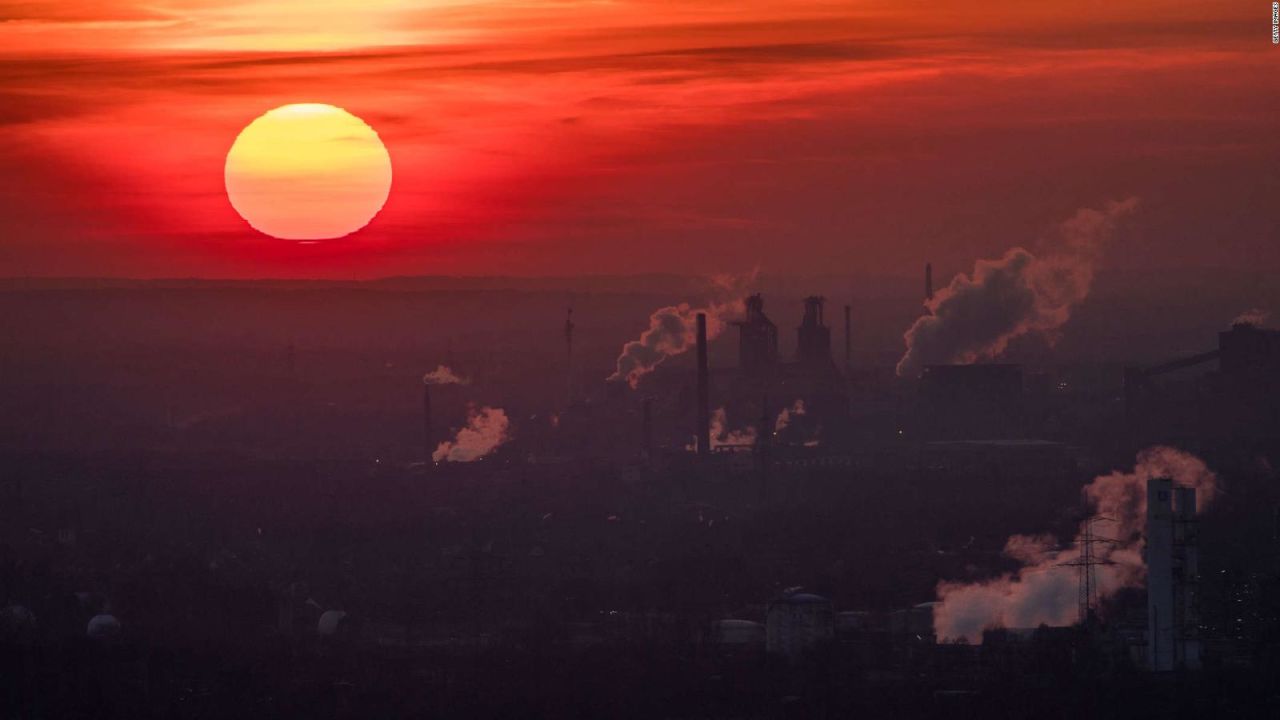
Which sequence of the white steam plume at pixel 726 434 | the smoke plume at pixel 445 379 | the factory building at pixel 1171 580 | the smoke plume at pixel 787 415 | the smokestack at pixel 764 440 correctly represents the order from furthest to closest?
1. the smoke plume at pixel 445 379
2. the white steam plume at pixel 726 434
3. the smoke plume at pixel 787 415
4. the smokestack at pixel 764 440
5. the factory building at pixel 1171 580

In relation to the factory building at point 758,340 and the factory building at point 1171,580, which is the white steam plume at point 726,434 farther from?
the factory building at point 1171,580

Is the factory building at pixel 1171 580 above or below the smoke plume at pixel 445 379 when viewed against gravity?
below

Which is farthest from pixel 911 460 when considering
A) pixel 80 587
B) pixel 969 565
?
pixel 80 587

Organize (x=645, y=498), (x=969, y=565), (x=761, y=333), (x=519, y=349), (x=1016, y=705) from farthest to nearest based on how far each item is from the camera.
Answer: (x=519, y=349) < (x=761, y=333) < (x=645, y=498) < (x=969, y=565) < (x=1016, y=705)

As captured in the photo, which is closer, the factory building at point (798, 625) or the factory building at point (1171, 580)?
the factory building at point (1171, 580)

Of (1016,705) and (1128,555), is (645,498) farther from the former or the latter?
(1016,705)

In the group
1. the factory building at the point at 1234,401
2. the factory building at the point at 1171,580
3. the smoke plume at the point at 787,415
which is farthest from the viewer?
the smoke plume at the point at 787,415

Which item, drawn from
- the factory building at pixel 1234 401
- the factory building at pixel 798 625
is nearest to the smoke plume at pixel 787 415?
the factory building at pixel 1234 401

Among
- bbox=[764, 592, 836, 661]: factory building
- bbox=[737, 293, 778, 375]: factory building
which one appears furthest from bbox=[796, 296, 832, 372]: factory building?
bbox=[764, 592, 836, 661]: factory building
